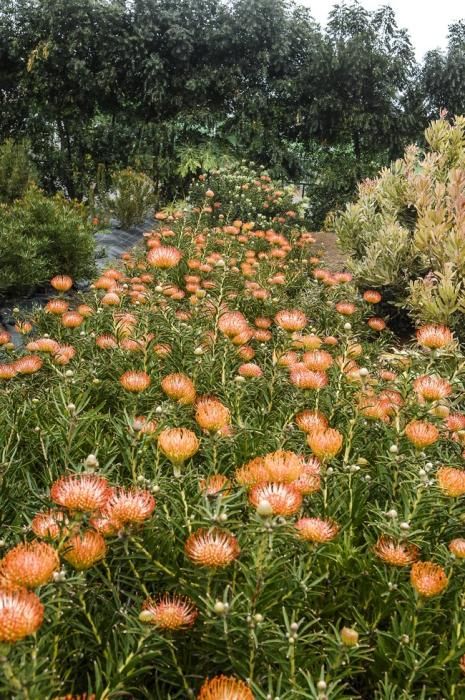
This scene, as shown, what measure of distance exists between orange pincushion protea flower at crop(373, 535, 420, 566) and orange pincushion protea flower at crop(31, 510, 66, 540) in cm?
62

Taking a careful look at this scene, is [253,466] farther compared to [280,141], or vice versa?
[280,141]

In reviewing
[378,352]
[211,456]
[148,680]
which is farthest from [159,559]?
[378,352]

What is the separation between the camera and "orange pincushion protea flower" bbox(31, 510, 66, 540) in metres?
1.01

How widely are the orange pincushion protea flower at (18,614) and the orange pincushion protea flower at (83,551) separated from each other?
0.47ft

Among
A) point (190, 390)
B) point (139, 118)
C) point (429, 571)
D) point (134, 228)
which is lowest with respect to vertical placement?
point (134, 228)

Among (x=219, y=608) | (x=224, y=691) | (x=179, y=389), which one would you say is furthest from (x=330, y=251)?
(x=224, y=691)

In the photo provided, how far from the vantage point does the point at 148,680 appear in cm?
121

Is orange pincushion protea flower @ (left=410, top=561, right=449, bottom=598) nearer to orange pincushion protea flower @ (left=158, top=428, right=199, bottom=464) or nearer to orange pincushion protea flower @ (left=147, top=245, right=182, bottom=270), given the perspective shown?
orange pincushion protea flower @ (left=158, top=428, right=199, bottom=464)

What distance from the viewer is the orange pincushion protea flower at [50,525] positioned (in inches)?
39.9

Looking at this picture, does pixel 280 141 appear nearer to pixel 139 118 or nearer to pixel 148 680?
pixel 139 118

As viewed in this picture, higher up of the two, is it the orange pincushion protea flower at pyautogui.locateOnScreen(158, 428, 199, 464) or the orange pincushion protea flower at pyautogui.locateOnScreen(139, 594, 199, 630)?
the orange pincushion protea flower at pyautogui.locateOnScreen(158, 428, 199, 464)

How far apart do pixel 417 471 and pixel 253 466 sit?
504 millimetres

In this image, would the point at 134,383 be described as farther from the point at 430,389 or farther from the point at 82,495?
the point at 430,389

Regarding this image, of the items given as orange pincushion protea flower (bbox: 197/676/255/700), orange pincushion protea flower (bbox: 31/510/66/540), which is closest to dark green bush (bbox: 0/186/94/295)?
orange pincushion protea flower (bbox: 31/510/66/540)
